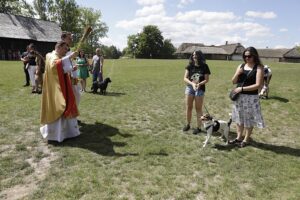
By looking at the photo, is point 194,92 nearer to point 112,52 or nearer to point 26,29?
point 26,29

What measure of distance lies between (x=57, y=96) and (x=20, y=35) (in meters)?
42.5

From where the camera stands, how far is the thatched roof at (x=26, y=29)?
144 feet

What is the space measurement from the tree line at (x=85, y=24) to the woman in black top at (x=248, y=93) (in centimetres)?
5429

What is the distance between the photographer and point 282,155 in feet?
20.4

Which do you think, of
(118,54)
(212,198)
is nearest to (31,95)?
(212,198)

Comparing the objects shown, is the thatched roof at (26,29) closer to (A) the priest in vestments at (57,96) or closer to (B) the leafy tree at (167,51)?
(B) the leafy tree at (167,51)

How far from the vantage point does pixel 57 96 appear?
6324 mm

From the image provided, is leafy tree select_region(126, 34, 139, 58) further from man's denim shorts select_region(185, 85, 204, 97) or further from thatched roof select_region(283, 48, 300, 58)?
man's denim shorts select_region(185, 85, 204, 97)

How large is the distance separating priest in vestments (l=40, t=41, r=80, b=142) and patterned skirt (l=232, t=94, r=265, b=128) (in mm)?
3362

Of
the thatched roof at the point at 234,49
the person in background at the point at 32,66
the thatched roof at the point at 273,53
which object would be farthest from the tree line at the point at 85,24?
the person in background at the point at 32,66

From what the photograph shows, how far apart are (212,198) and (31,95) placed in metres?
9.47

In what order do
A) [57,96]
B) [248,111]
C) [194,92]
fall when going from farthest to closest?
1. [194,92]
2. [248,111]
3. [57,96]

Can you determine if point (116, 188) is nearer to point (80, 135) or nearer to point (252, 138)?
point (80, 135)

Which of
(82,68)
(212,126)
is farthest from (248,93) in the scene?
(82,68)
